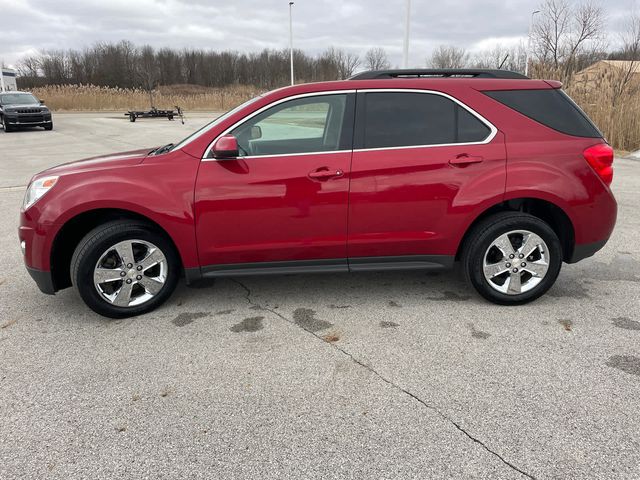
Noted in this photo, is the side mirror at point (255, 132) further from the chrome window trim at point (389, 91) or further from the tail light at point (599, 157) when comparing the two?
the tail light at point (599, 157)

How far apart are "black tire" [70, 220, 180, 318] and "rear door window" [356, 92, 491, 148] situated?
5.59 ft

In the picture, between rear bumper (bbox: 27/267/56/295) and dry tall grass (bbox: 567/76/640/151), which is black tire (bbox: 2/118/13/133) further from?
dry tall grass (bbox: 567/76/640/151)

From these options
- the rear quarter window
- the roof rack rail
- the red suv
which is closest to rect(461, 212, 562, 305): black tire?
the red suv

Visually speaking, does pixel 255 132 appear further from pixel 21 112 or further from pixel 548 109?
pixel 21 112

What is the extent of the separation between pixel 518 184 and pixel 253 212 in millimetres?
2039

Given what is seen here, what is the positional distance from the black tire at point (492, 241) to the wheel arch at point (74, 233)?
230cm

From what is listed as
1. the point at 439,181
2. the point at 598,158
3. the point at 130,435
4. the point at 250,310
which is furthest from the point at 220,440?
the point at 598,158

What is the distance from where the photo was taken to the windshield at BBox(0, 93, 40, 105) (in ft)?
74.3

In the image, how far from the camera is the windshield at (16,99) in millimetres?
22656

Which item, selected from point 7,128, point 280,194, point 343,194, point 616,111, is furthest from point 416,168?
point 7,128

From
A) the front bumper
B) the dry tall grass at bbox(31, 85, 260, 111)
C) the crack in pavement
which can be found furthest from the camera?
the dry tall grass at bbox(31, 85, 260, 111)

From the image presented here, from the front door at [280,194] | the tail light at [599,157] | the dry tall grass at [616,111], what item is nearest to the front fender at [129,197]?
the front door at [280,194]

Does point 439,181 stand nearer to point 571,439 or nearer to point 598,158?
point 598,158

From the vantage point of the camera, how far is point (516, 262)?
154 inches
